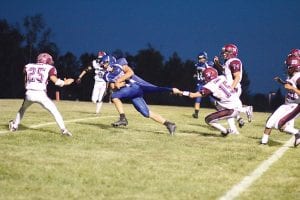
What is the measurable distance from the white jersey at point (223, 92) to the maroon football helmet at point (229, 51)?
1414 mm

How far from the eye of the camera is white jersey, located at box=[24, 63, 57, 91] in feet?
32.3

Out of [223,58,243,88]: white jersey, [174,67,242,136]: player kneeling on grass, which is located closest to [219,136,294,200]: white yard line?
[174,67,242,136]: player kneeling on grass

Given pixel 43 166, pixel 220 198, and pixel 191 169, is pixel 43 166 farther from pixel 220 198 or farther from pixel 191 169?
pixel 220 198

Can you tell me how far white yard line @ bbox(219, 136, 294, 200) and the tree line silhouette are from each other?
4343 cm

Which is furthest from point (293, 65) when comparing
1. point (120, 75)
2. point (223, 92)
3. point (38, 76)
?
A: point (38, 76)

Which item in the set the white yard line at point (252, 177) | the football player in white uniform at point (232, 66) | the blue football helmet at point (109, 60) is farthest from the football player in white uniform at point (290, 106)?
the blue football helmet at point (109, 60)

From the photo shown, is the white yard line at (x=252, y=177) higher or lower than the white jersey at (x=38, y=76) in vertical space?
lower

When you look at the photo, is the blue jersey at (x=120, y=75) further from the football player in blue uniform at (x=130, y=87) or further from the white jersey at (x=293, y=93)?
the white jersey at (x=293, y=93)

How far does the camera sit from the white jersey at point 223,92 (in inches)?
423

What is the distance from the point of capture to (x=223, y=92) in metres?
10.9

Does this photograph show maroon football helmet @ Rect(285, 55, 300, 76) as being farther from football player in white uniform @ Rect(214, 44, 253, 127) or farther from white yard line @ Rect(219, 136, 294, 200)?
football player in white uniform @ Rect(214, 44, 253, 127)

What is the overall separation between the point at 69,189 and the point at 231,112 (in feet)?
20.3

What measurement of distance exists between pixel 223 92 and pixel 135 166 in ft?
15.0

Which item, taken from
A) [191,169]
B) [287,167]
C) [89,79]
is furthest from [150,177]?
[89,79]
